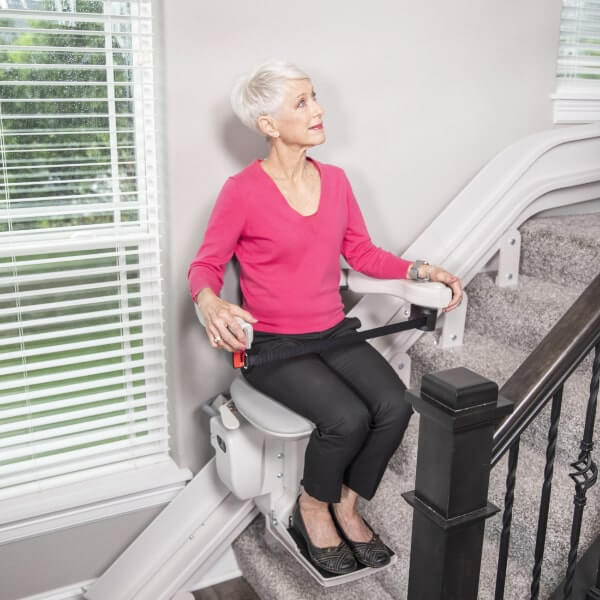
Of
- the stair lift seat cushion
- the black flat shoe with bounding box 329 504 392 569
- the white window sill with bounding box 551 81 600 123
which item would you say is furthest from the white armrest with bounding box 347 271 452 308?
Answer: the white window sill with bounding box 551 81 600 123

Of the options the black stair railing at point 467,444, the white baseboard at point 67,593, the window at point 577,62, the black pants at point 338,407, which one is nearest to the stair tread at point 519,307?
the black pants at point 338,407

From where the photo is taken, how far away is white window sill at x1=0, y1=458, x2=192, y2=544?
2105 mm

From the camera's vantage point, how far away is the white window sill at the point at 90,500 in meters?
2.11

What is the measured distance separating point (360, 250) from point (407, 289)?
204 mm

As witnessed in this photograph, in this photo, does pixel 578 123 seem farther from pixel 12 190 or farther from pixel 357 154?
pixel 12 190

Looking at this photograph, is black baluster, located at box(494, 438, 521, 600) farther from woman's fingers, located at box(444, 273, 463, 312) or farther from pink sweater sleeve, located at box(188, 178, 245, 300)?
pink sweater sleeve, located at box(188, 178, 245, 300)

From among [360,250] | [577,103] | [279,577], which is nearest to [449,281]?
[360,250]

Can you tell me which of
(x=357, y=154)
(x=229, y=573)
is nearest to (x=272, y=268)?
(x=357, y=154)

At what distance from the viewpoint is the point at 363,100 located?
7.51 ft

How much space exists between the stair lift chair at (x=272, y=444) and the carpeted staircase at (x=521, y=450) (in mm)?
112

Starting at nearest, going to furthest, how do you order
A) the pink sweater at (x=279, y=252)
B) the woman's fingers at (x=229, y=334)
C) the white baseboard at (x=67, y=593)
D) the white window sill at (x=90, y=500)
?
the woman's fingers at (x=229, y=334)
the pink sweater at (x=279, y=252)
the white window sill at (x=90, y=500)
the white baseboard at (x=67, y=593)

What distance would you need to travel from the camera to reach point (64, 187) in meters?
2.04

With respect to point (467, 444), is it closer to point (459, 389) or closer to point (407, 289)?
point (459, 389)

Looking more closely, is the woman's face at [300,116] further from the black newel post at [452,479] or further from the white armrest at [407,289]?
the black newel post at [452,479]
